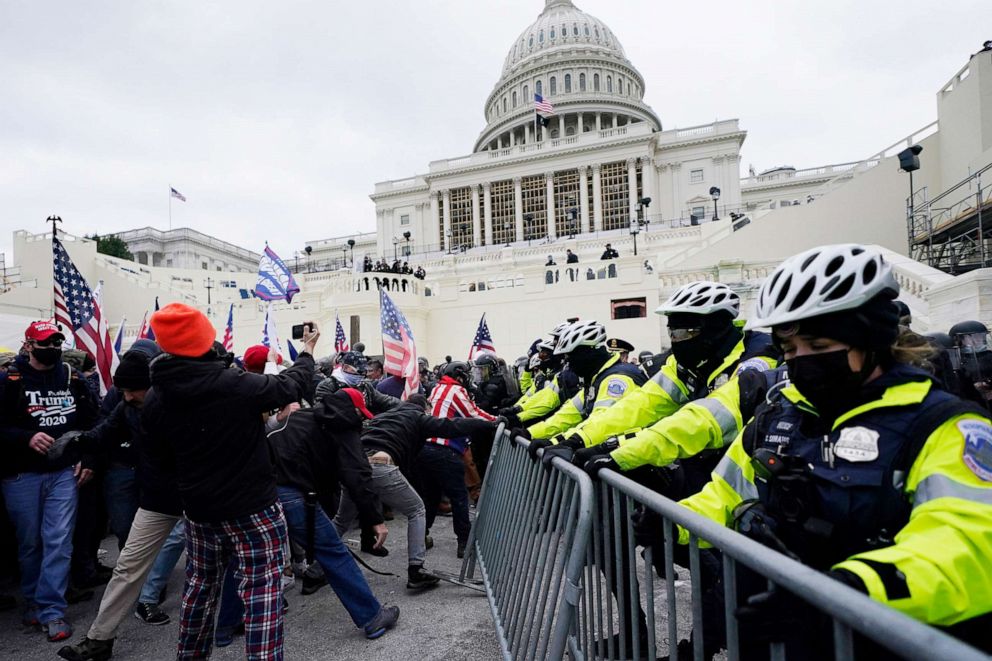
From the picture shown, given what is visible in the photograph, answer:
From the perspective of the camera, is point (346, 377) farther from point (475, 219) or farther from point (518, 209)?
point (475, 219)

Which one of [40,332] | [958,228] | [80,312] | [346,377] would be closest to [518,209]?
[958,228]

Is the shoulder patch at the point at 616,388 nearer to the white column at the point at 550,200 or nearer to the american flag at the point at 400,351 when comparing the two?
the american flag at the point at 400,351

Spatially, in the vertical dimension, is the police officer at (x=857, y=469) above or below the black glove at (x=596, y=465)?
above

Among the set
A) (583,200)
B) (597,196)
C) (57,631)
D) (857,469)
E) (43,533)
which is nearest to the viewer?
(857,469)

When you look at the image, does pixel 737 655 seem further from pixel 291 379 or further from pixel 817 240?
pixel 817 240

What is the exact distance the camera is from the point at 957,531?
131 centimetres

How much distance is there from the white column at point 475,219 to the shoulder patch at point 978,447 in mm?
60888

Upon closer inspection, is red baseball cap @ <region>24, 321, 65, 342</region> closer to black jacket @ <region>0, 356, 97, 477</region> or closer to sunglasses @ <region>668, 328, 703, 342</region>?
black jacket @ <region>0, 356, 97, 477</region>

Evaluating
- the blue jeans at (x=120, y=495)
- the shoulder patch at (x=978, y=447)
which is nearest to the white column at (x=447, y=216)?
the blue jeans at (x=120, y=495)

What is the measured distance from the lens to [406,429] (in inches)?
207

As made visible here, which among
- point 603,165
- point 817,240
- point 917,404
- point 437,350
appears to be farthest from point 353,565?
point 603,165

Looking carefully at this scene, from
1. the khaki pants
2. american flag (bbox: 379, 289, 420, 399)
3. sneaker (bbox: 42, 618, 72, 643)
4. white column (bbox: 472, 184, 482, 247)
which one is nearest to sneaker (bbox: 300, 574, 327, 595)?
the khaki pants

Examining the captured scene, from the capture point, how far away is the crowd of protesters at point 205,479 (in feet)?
9.77

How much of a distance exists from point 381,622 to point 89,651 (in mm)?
1765
